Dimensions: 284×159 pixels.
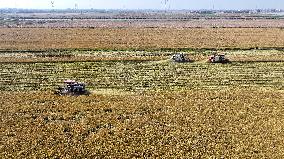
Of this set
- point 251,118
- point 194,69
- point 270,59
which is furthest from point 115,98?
point 270,59

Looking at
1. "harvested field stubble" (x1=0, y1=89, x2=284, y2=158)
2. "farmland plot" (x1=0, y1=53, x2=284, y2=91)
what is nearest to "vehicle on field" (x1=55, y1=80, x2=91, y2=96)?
"harvested field stubble" (x1=0, y1=89, x2=284, y2=158)

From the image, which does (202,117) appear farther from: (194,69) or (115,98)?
(194,69)

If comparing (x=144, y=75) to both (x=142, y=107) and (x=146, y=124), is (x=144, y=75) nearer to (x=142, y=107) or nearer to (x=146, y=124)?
(x=142, y=107)

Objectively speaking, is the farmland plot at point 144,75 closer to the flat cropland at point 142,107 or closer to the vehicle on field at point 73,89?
the flat cropland at point 142,107

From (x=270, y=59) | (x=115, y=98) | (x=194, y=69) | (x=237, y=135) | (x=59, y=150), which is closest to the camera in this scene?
(x=59, y=150)

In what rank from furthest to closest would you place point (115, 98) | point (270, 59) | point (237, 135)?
point (270, 59), point (115, 98), point (237, 135)

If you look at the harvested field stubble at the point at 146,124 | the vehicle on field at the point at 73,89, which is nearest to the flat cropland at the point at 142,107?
the harvested field stubble at the point at 146,124

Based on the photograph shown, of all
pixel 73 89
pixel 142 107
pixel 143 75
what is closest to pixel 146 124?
pixel 142 107
